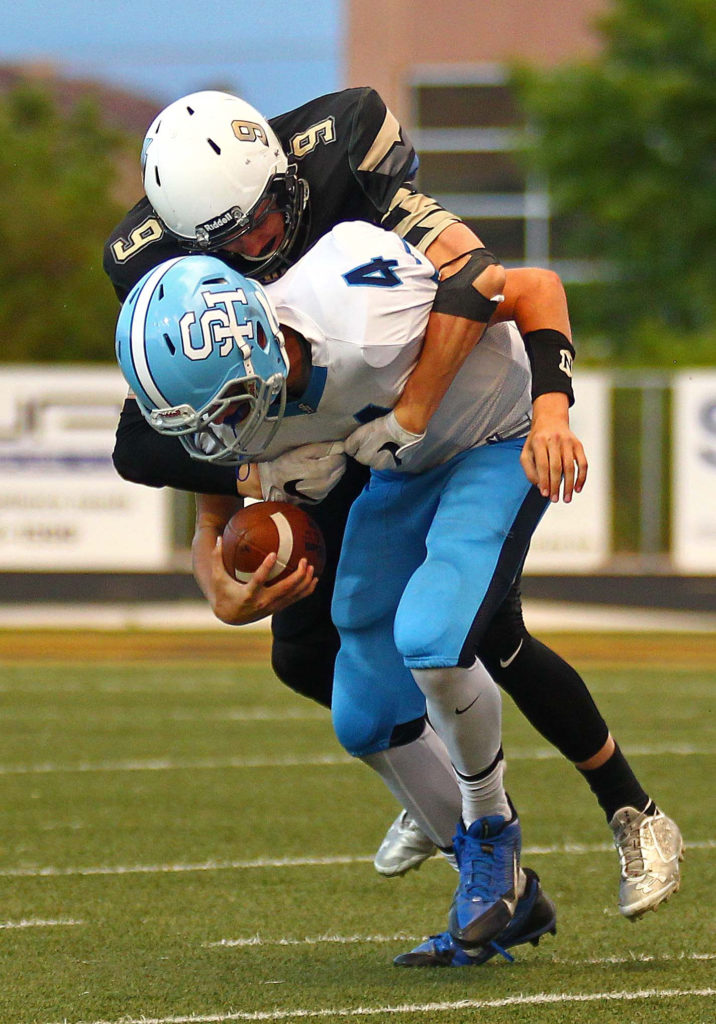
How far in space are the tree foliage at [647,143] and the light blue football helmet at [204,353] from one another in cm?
1951

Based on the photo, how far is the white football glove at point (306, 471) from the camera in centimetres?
358

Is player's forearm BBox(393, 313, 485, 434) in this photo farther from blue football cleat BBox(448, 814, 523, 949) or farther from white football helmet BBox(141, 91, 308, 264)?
blue football cleat BBox(448, 814, 523, 949)

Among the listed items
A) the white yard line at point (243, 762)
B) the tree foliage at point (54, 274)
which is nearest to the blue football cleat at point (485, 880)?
the white yard line at point (243, 762)

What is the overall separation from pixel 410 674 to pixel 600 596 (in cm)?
903

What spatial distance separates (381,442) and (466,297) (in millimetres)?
339

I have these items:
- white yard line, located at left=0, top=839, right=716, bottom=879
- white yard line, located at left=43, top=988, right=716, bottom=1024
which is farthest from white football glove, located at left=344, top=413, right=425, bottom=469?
white yard line, located at left=0, top=839, right=716, bottom=879

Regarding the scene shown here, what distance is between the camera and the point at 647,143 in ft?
76.1

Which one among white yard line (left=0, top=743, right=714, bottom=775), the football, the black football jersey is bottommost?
white yard line (left=0, top=743, right=714, bottom=775)

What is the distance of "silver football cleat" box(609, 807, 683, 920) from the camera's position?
3680mm

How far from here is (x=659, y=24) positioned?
23.5m

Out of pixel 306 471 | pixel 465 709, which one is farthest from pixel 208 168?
pixel 465 709

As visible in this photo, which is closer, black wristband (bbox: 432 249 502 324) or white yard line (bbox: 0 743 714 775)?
black wristband (bbox: 432 249 502 324)

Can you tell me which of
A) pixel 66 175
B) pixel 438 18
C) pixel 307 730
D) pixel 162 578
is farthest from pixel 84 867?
pixel 438 18

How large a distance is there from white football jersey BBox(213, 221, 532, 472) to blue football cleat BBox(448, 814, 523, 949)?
2.68ft
